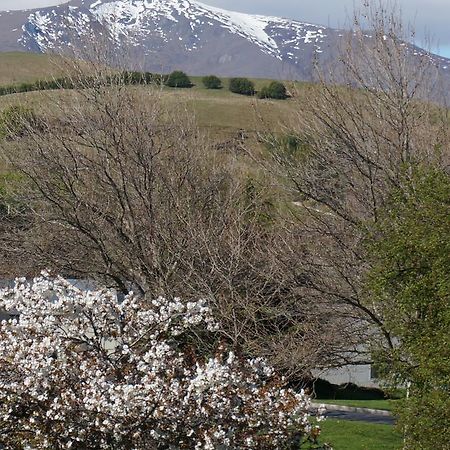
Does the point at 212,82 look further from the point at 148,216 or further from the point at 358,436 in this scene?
the point at 358,436

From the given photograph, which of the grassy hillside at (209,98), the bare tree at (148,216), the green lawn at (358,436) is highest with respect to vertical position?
the bare tree at (148,216)

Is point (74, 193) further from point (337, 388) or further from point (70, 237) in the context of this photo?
point (337, 388)

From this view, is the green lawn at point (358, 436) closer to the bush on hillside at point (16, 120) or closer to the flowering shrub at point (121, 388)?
the flowering shrub at point (121, 388)

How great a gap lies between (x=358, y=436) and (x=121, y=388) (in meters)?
10.7

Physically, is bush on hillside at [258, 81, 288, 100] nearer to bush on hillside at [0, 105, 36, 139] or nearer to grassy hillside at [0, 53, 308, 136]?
bush on hillside at [0, 105, 36, 139]

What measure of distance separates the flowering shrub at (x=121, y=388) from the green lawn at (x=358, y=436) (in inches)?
303

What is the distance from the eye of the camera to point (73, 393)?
8.57 metres

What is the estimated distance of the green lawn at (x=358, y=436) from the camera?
16578mm

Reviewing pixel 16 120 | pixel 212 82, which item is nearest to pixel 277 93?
pixel 16 120

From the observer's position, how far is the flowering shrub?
835cm

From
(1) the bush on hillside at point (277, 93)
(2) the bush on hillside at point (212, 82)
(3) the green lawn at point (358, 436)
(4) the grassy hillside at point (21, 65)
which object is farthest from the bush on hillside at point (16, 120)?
(2) the bush on hillside at point (212, 82)

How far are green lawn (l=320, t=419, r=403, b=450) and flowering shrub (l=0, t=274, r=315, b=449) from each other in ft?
25.3

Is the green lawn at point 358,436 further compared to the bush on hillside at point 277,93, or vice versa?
the bush on hillside at point 277,93

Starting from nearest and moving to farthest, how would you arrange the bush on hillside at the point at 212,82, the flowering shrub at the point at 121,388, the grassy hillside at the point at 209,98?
the flowering shrub at the point at 121,388 < the grassy hillside at the point at 209,98 < the bush on hillside at the point at 212,82
